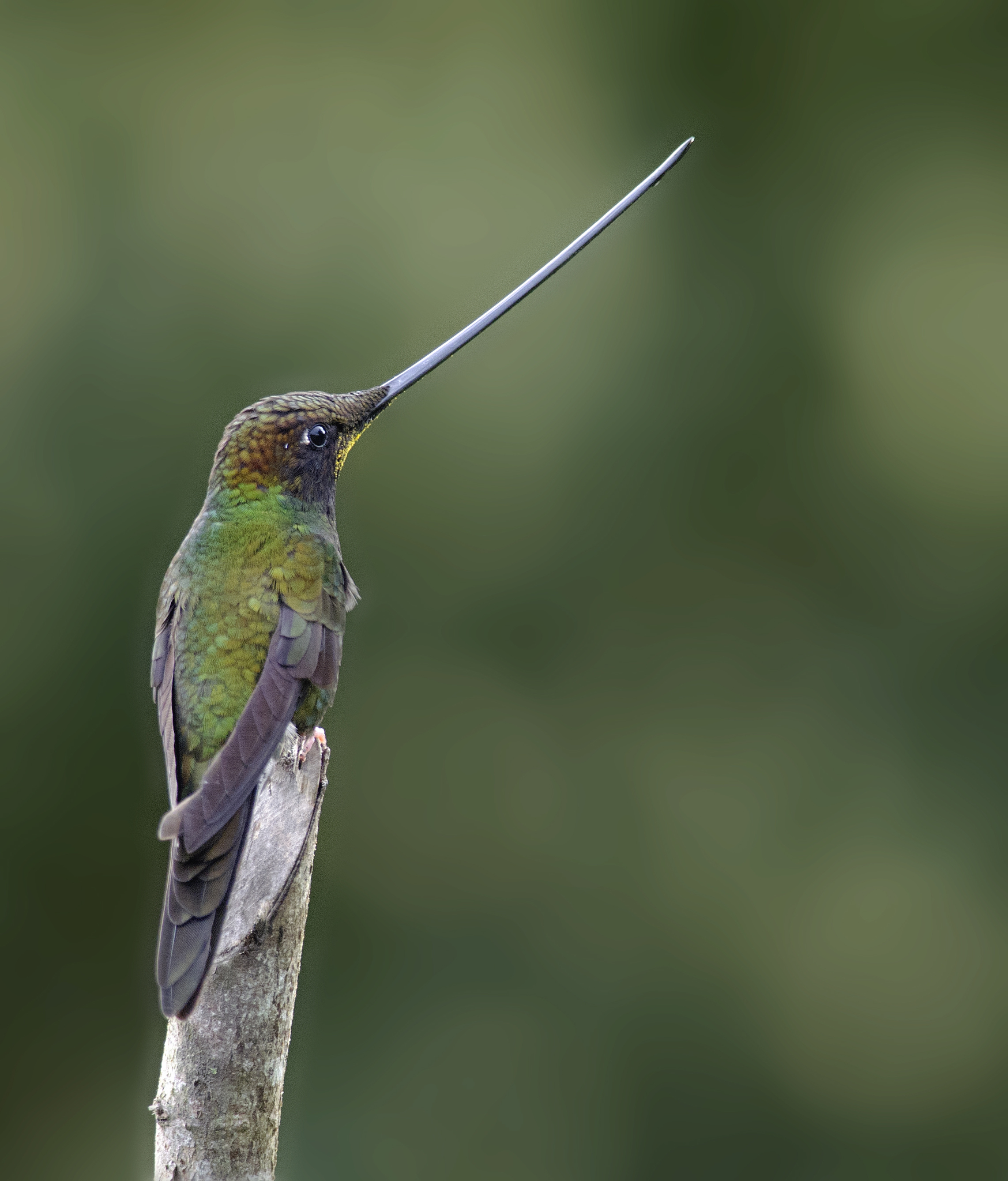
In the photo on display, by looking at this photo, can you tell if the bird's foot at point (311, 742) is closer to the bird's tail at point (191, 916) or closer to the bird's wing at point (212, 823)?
the bird's wing at point (212, 823)

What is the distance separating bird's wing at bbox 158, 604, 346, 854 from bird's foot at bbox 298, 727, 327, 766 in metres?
0.06

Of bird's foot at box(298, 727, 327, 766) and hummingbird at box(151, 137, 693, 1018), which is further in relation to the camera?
bird's foot at box(298, 727, 327, 766)

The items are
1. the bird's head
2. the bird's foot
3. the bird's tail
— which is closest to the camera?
the bird's tail

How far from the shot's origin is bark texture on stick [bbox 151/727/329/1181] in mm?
1879

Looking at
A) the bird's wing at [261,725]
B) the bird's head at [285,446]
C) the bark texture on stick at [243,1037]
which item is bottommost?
the bark texture on stick at [243,1037]

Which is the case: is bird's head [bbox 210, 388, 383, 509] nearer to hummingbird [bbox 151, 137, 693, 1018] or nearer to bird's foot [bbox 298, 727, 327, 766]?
hummingbird [bbox 151, 137, 693, 1018]

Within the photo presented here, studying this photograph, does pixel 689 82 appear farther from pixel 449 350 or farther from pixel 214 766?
pixel 214 766

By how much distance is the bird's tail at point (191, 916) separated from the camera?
179 cm

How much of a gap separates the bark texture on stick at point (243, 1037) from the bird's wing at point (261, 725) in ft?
0.26

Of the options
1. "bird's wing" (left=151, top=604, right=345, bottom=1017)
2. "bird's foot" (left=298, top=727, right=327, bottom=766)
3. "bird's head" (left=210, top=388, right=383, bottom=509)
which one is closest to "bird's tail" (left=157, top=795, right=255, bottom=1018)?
"bird's wing" (left=151, top=604, right=345, bottom=1017)

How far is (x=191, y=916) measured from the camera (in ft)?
6.04

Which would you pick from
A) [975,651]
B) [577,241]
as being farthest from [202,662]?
[975,651]

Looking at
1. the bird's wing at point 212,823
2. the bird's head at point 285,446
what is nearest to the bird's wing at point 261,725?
the bird's wing at point 212,823

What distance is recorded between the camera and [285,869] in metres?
2.01
